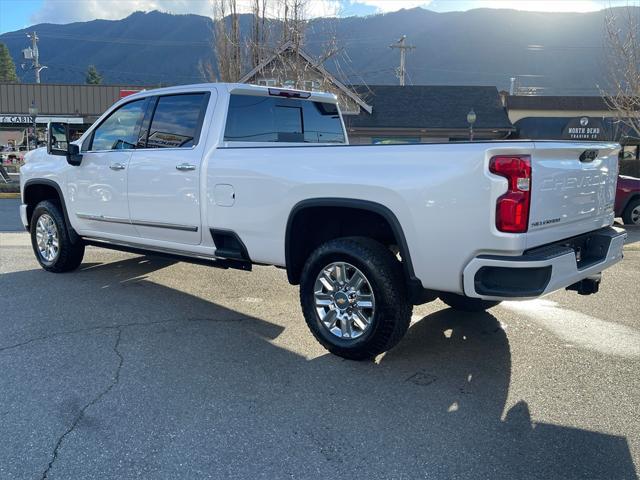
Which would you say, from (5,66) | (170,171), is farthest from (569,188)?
(5,66)

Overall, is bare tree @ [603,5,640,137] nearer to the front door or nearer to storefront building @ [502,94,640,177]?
the front door

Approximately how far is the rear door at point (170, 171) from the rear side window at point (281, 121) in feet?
1.01

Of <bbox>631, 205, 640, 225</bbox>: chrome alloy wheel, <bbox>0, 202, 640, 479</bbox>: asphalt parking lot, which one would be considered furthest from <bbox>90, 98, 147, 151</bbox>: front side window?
<bbox>631, 205, 640, 225</bbox>: chrome alloy wheel

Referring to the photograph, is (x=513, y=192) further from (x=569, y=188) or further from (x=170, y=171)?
(x=170, y=171)

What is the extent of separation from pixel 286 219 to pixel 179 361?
1315mm

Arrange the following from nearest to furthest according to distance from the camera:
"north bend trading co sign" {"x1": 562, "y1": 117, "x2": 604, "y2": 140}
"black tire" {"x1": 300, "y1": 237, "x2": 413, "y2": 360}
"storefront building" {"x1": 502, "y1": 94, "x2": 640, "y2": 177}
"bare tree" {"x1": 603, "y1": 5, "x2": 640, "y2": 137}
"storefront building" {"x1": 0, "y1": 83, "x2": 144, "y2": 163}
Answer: "black tire" {"x1": 300, "y1": 237, "x2": 413, "y2": 360}
"bare tree" {"x1": 603, "y1": 5, "x2": 640, "y2": 137}
"storefront building" {"x1": 502, "y1": 94, "x2": 640, "y2": 177}
"north bend trading co sign" {"x1": 562, "y1": 117, "x2": 604, "y2": 140}
"storefront building" {"x1": 0, "y1": 83, "x2": 144, "y2": 163}

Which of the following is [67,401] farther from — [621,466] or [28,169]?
[28,169]

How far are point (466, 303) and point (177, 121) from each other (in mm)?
3148

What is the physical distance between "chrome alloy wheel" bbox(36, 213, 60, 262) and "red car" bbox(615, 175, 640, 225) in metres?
10.0

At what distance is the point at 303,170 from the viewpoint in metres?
4.29

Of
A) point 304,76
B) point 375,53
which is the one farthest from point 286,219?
point 375,53

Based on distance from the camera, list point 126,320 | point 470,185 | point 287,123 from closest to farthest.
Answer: point 470,185 → point 126,320 → point 287,123

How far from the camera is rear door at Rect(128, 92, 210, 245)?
5090mm

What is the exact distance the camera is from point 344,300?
4258 mm
